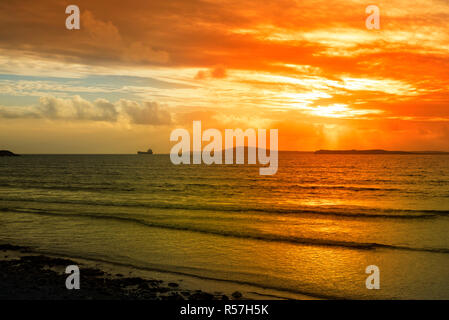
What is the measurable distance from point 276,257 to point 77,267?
27.0 feet

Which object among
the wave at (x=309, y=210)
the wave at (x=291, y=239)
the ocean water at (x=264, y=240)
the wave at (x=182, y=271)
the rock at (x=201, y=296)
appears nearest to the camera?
the rock at (x=201, y=296)

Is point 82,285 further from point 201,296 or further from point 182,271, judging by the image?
point 201,296

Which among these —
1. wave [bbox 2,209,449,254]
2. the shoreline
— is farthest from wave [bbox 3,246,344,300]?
wave [bbox 2,209,449,254]

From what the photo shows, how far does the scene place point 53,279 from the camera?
1240 cm

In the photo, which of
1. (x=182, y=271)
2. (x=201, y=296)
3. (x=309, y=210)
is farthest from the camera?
(x=309, y=210)

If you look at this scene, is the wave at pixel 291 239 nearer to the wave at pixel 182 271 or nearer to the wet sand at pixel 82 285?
the wave at pixel 182 271

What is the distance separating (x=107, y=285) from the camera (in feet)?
39.2

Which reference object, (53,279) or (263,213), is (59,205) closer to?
(263,213)

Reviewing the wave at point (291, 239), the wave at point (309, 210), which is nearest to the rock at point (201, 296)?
the wave at point (291, 239)

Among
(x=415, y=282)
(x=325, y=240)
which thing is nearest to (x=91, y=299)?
(x=415, y=282)

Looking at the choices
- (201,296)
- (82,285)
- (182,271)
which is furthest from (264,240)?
(82,285)

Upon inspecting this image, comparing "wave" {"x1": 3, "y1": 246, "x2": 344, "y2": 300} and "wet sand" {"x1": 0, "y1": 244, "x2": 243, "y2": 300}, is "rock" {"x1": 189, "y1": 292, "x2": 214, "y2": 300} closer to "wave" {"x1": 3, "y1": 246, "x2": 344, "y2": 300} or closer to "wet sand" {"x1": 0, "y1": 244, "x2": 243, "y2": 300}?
"wet sand" {"x1": 0, "y1": 244, "x2": 243, "y2": 300}

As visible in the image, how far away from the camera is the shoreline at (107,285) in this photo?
1095 cm

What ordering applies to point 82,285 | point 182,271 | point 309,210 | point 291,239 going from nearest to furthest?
point 82,285
point 182,271
point 291,239
point 309,210
